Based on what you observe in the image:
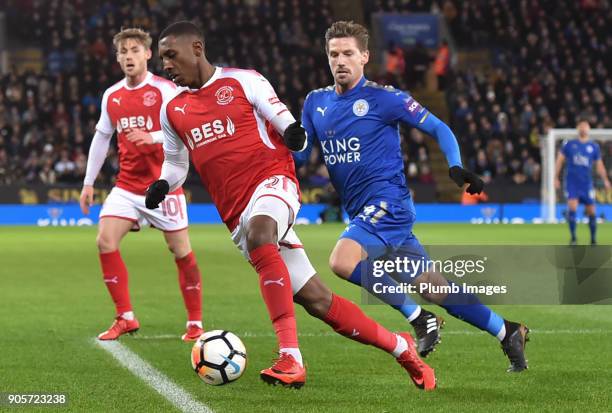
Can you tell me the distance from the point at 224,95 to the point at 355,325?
1406mm

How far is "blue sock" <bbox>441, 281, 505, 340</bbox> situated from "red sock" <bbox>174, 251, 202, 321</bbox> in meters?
2.46

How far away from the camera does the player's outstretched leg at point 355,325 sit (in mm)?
5617

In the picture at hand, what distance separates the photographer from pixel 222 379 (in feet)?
18.2

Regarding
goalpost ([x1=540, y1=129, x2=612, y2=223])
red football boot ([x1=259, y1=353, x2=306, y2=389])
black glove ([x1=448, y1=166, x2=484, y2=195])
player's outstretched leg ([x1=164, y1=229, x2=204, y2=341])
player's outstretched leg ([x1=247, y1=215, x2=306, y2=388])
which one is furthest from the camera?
goalpost ([x1=540, y1=129, x2=612, y2=223])

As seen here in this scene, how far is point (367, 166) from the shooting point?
6.69 m

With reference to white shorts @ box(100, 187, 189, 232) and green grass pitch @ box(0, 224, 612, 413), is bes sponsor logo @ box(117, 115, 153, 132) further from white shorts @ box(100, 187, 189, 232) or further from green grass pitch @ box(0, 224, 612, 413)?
green grass pitch @ box(0, 224, 612, 413)

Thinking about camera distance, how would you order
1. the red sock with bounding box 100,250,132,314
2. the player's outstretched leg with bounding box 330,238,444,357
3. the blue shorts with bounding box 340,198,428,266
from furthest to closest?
the red sock with bounding box 100,250,132,314
the blue shorts with bounding box 340,198,428,266
the player's outstretched leg with bounding box 330,238,444,357

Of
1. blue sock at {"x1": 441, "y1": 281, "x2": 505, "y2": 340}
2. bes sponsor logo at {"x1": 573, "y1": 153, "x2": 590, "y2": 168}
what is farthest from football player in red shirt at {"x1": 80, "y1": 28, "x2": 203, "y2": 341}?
bes sponsor logo at {"x1": 573, "y1": 153, "x2": 590, "y2": 168}

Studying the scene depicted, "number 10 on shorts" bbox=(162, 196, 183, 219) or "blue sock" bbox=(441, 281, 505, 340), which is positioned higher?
"number 10 on shorts" bbox=(162, 196, 183, 219)

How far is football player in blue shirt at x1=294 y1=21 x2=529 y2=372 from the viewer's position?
6.55 m

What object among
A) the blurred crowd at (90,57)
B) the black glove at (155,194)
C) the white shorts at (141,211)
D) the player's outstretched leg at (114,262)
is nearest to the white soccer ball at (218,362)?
the black glove at (155,194)

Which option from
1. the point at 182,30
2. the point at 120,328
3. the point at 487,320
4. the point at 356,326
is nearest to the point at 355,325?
the point at 356,326

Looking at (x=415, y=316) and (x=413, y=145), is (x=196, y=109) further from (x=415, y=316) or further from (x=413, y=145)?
(x=413, y=145)

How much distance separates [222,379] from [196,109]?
1443 millimetres
